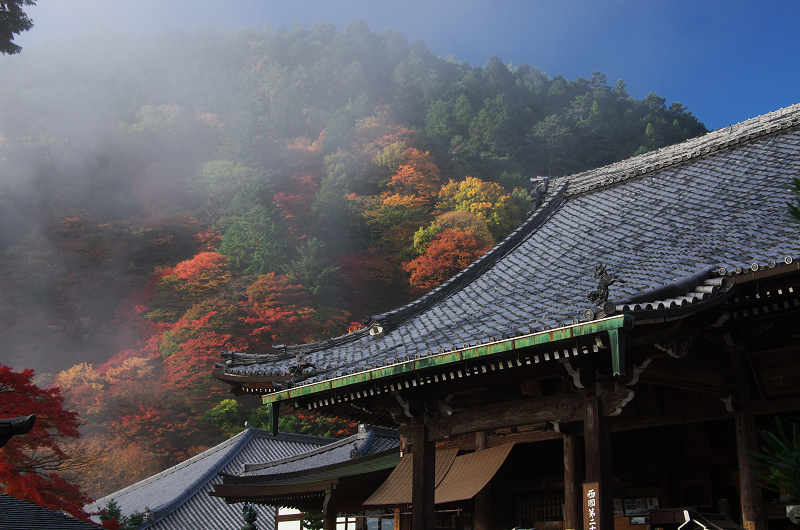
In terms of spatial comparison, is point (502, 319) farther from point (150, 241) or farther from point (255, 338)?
point (150, 241)

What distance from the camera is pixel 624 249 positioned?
759 centimetres

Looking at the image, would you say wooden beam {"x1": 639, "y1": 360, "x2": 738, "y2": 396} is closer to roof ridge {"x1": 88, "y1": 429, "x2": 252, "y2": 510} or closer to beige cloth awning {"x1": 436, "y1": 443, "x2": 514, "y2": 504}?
beige cloth awning {"x1": 436, "y1": 443, "x2": 514, "y2": 504}

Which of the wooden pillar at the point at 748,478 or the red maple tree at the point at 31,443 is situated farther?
the red maple tree at the point at 31,443

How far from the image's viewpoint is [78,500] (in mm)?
12531

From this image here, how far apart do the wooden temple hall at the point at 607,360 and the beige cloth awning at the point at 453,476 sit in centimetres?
3

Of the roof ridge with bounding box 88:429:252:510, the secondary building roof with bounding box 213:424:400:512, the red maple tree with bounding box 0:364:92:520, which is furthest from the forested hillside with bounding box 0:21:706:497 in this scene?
the secondary building roof with bounding box 213:424:400:512

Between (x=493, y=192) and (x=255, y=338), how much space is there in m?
18.0

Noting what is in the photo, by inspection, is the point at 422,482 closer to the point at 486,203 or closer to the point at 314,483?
the point at 314,483

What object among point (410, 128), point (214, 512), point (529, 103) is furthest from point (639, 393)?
point (529, 103)

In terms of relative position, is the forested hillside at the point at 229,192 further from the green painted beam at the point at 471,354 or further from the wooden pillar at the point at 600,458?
the wooden pillar at the point at 600,458

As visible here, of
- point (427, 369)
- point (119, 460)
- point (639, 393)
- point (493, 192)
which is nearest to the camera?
point (427, 369)

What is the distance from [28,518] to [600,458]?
533 centimetres

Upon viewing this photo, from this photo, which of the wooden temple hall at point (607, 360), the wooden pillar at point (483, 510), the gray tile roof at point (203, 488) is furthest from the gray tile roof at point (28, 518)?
the gray tile roof at point (203, 488)

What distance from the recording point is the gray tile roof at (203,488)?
1944 centimetres
